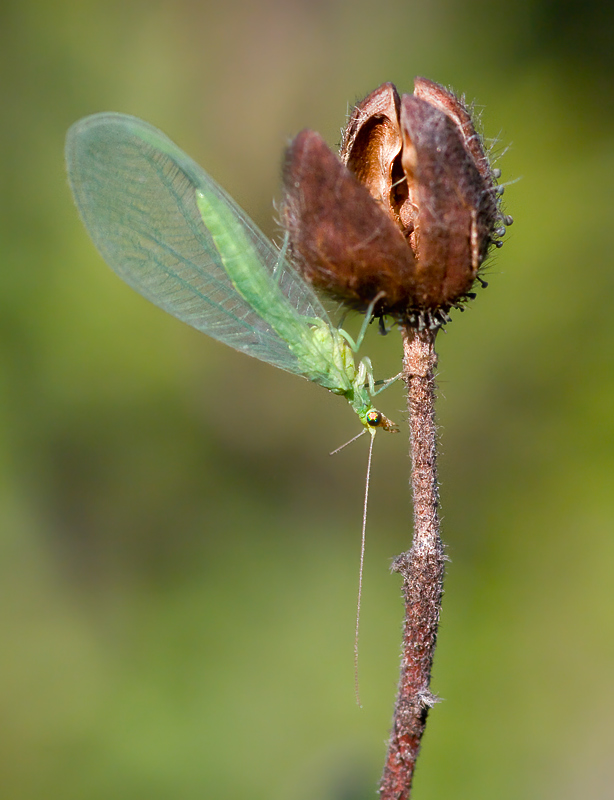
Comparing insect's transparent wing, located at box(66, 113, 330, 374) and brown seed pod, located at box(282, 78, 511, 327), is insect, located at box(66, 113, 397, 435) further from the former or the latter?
brown seed pod, located at box(282, 78, 511, 327)

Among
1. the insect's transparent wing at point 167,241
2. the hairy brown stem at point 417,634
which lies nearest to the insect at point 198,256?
the insect's transparent wing at point 167,241

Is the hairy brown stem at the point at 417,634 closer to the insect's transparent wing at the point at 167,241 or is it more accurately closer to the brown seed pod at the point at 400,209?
the brown seed pod at the point at 400,209

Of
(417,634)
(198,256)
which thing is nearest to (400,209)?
(417,634)

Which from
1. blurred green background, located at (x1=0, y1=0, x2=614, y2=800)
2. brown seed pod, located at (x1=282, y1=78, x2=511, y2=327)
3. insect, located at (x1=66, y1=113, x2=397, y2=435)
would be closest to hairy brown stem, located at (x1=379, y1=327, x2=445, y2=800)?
brown seed pod, located at (x1=282, y1=78, x2=511, y2=327)

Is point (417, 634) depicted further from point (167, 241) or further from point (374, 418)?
point (167, 241)

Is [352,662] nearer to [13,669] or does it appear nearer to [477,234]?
[13,669]

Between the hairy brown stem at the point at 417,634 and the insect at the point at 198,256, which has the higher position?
the insect at the point at 198,256
